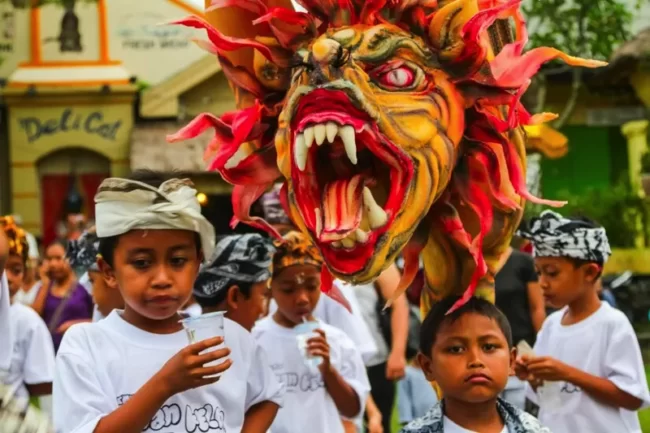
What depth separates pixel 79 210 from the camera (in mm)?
23078

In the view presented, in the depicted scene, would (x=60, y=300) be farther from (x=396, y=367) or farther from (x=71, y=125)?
(x=71, y=125)

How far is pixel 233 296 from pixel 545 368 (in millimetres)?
1289

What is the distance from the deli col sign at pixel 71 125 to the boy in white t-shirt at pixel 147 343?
19.9 m

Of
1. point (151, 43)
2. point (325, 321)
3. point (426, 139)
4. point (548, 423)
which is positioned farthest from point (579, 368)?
point (151, 43)

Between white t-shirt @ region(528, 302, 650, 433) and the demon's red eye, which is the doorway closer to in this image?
white t-shirt @ region(528, 302, 650, 433)

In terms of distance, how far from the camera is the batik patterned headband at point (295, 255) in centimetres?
587

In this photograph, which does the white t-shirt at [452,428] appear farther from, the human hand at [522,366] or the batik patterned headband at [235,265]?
the batik patterned headband at [235,265]

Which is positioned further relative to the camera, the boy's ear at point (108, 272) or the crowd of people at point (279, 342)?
the boy's ear at point (108, 272)

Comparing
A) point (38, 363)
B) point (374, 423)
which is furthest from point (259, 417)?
point (374, 423)

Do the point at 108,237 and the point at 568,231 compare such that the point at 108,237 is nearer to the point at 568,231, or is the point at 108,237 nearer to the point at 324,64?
the point at 324,64

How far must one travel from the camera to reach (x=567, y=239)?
5.81 metres

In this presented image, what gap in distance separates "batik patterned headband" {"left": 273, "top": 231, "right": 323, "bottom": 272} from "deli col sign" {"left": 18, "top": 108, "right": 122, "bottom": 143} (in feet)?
60.1

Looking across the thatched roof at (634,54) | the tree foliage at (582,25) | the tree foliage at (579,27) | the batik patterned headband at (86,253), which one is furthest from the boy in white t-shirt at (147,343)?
the tree foliage at (582,25)

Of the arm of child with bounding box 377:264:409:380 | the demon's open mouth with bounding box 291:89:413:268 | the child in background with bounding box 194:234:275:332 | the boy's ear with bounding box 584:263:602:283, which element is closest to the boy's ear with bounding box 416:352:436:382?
the demon's open mouth with bounding box 291:89:413:268
